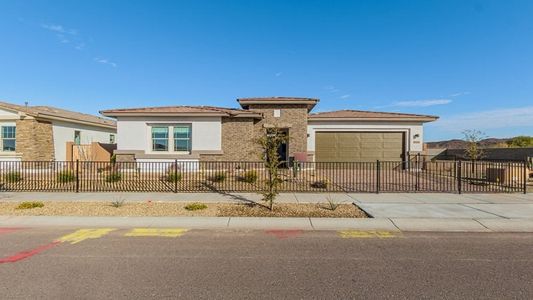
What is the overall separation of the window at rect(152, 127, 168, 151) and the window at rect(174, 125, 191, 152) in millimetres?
645

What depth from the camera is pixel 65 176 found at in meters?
12.9

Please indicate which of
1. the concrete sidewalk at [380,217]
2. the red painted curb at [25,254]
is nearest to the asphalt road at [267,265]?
the red painted curb at [25,254]

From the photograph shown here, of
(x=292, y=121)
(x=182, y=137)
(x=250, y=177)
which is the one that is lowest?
(x=250, y=177)

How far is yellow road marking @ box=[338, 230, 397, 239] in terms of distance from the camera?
247 inches

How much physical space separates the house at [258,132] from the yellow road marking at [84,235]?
10.4 m

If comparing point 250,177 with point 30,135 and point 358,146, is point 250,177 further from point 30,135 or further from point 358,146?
point 30,135

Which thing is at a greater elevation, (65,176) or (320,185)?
(65,176)

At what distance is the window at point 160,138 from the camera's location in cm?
1823

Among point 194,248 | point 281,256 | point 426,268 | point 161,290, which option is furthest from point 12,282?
point 426,268

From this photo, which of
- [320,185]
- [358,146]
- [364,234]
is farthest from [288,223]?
[358,146]

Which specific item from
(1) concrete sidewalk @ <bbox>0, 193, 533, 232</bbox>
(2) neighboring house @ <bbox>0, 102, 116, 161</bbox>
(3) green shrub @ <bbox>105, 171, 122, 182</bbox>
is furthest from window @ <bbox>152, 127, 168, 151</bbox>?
(1) concrete sidewalk @ <bbox>0, 193, 533, 232</bbox>

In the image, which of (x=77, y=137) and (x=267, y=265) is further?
(x=77, y=137)

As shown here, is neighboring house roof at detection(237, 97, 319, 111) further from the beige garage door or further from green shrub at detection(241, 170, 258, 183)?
green shrub at detection(241, 170, 258, 183)

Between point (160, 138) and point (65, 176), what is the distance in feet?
20.1
